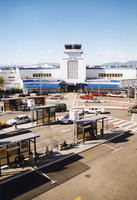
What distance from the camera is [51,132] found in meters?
25.5

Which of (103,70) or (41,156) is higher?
(103,70)

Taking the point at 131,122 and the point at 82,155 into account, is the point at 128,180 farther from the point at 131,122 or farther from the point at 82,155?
the point at 131,122

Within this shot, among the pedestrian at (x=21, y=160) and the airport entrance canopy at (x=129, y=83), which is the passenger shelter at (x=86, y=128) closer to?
the pedestrian at (x=21, y=160)

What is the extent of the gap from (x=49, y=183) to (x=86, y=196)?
3.09 m

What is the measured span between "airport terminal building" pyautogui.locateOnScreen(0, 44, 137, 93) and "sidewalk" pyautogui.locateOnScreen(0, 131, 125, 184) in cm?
5298

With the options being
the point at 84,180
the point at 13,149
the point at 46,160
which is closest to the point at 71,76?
the point at 46,160

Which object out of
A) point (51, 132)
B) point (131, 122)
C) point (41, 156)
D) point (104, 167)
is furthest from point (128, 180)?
point (131, 122)

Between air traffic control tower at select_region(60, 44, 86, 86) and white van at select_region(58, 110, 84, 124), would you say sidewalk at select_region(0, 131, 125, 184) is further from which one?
air traffic control tower at select_region(60, 44, 86, 86)

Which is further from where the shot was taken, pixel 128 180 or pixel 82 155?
pixel 82 155

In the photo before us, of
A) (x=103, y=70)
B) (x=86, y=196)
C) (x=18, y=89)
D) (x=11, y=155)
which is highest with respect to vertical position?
(x=103, y=70)

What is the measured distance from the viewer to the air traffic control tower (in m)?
79.4

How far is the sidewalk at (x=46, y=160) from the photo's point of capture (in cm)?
1481

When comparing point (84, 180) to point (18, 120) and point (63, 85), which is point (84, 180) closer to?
point (18, 120)

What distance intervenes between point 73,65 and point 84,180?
2742 inches
